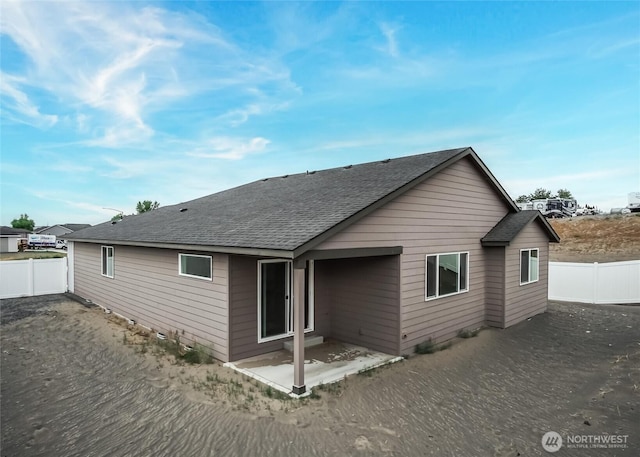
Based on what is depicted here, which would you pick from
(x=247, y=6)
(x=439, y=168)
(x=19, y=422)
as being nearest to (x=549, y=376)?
(x=439, y=168)

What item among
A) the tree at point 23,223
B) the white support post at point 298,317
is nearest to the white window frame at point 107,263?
the white support post at point 298,317

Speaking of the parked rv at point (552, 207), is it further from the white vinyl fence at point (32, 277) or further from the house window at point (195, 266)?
the white vinyl fence at point (32, 277)

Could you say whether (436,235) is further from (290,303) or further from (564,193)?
(564,193)

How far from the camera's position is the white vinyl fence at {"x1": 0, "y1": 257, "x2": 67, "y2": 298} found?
15180 mm

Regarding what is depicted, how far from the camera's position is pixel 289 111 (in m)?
20.5

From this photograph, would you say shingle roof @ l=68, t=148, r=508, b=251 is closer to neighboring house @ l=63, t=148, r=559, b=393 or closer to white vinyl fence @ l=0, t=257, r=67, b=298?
neighboring house @ l=63, t=148, r=559, b=393

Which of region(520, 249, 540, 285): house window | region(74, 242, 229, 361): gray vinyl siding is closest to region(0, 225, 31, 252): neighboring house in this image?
region(74, 242, 229, 361): gray vinyl siding

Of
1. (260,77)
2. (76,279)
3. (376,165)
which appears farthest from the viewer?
(260,77)

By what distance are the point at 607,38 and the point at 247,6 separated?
12472 mm

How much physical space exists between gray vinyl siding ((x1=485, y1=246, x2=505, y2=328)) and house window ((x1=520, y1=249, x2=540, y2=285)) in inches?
45.7

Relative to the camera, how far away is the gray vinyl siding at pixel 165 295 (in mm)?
7641

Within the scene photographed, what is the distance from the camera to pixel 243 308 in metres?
7.61

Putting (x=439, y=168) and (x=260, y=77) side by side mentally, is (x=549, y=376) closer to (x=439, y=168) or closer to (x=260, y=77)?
(x=439, y=168)

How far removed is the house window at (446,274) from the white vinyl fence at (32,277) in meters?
15.7
